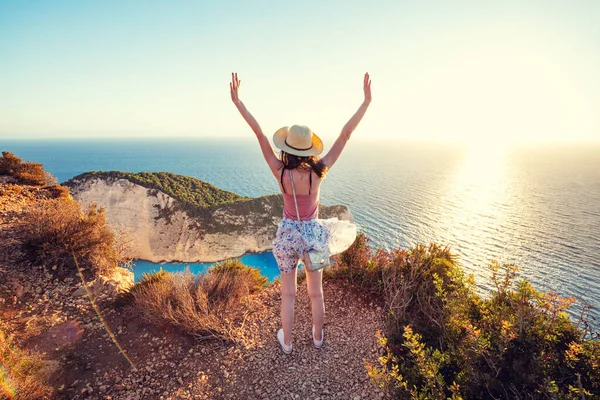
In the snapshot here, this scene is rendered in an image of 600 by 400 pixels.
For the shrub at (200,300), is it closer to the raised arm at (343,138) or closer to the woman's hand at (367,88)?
the raised arm at (343,138)

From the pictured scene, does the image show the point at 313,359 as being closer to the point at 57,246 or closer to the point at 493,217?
the point at 57,246

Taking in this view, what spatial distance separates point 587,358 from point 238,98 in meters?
3.82

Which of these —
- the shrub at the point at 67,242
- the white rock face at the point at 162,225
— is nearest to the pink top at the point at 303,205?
the shrub at the point at 67,242

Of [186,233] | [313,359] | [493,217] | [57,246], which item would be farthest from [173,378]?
[493,217]

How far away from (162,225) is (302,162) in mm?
26258

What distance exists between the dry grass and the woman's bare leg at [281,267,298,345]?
236 cm

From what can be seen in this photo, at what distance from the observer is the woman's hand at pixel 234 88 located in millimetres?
2754

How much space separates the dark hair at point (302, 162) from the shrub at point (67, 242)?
14.1 feet

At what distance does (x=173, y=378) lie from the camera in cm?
310

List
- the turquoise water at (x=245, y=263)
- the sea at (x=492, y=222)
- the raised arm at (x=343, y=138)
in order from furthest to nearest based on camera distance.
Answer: the turquoise water at (x=245, y=263)
the sea at (x=492, y=222)
the raised arm at (x=343, y=138)

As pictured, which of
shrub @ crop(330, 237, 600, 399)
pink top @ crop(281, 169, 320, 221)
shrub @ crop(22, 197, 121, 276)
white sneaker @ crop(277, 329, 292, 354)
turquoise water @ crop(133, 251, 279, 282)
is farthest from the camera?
turquoise water @ crop(133, 251, 279, 282)

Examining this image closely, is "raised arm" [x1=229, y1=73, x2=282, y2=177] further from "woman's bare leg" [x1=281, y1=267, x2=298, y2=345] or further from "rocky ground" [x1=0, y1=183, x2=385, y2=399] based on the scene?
"rocky ground" [x1=0, y1=183, x2=385, y2=399]

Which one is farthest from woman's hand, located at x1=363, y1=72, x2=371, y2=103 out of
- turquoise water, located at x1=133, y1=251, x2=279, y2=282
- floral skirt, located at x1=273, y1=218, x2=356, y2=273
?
turquoise water, located at x1=133, y1=251, x2=279, y2=282

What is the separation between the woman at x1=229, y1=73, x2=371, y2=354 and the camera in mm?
2617
